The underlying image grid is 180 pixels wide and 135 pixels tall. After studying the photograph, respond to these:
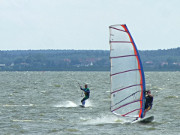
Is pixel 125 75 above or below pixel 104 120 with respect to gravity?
above

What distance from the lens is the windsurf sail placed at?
20984 mm

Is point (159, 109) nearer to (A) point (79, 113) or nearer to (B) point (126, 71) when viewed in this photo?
(A) point (79, 113)

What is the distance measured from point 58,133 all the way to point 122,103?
282cm

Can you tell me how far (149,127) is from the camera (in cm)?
2283

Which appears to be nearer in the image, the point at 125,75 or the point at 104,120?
the point at 125,75

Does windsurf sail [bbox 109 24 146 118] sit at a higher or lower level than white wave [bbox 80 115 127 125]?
higher

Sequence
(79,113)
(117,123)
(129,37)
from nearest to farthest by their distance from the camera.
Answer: (129,37) → (117,123) → (79,113)

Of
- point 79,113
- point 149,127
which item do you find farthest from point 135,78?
point 79,113

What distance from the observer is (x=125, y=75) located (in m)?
21.5

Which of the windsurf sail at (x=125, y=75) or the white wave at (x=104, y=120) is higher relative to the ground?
the windsurf sail at (x=125, y=75)

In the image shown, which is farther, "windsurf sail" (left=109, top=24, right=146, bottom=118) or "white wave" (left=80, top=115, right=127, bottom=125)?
"white wave" (left=80, top=115, right=127, bottom=125)

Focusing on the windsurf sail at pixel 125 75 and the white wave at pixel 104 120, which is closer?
the windsurf sail at pixel 125 75

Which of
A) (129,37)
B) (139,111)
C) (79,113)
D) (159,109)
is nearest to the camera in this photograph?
(129,37)

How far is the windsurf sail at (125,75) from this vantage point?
2098 centimetres
